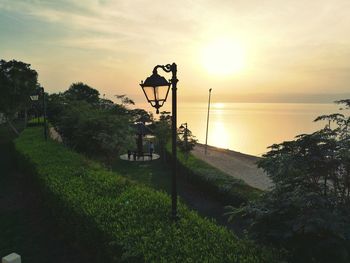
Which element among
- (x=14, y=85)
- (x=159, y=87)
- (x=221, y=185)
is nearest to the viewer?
(x=159, y=87)

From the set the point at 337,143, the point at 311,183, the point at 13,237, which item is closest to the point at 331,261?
the point at 311,183

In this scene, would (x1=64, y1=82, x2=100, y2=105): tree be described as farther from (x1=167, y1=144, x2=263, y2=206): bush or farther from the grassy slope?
the grassy slope

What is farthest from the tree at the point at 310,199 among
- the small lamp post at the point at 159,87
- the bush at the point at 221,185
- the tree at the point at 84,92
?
the tree at the point at 84,92

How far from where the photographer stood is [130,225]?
6.14 m

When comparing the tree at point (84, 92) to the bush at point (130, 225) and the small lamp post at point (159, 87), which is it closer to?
the bush at point (130, 225)

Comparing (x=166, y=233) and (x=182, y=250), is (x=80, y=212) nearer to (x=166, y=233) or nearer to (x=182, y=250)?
(x=166, y=233)

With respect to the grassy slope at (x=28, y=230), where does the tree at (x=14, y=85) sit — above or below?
above

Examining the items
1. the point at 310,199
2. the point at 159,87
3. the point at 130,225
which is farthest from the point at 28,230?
the point at 310,199

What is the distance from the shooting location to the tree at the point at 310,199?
5305 millimetres

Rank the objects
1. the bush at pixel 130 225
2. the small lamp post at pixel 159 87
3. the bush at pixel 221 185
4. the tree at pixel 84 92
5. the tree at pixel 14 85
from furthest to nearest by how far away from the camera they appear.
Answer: the tree at pixel 84 92 → the tree at pixel 14 85 → the bush at pixel 221 185 → the small lamp post at pixel 159 87 → the bush at pixel 130 225

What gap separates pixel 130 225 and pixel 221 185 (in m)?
11.2

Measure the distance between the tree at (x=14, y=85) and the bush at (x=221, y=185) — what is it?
961 inches

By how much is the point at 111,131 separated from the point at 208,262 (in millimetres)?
15875

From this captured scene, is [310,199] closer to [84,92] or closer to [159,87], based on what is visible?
[159,87]
